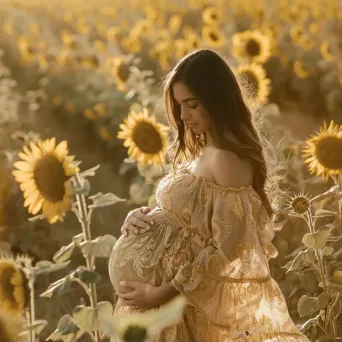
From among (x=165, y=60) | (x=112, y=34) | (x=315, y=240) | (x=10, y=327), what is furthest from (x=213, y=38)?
(x=10, y=327)

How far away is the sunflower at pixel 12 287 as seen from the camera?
1.66 metres

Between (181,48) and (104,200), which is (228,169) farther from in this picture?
(181,48)

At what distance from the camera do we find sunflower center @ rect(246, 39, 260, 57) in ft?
11.8

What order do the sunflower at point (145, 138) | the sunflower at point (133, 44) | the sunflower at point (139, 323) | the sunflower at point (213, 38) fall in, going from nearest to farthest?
1. the sunflower at point (139, 323)
2. the sunflower at point (145, 138)
3. the sunflower at point (213, 38)
4. the sunflower at point (133, 44)

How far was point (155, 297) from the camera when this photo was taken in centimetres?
160

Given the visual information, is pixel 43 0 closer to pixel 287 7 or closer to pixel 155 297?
pixel 287 7

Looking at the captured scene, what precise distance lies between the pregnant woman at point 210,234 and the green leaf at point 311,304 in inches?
5.2

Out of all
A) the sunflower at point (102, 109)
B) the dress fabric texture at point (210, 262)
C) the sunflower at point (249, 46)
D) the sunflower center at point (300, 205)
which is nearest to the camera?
the dress fabric texture at point (210, 262)

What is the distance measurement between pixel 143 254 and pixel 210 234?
0.15 meters

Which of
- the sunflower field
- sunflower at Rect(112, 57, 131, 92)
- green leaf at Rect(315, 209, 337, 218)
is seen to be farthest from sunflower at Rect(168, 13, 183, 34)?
green leaf at Rect(315, 209, 337, 218)

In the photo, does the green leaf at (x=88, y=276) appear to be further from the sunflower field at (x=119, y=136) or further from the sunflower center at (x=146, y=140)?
the sunflower center at (x=146, y=140)

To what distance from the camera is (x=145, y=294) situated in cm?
161

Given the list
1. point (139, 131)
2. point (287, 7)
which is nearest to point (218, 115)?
point (139, 131)

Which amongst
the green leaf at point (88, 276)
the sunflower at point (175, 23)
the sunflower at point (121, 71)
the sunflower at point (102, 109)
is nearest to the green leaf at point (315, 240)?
the green leaf at point (88, 276)
